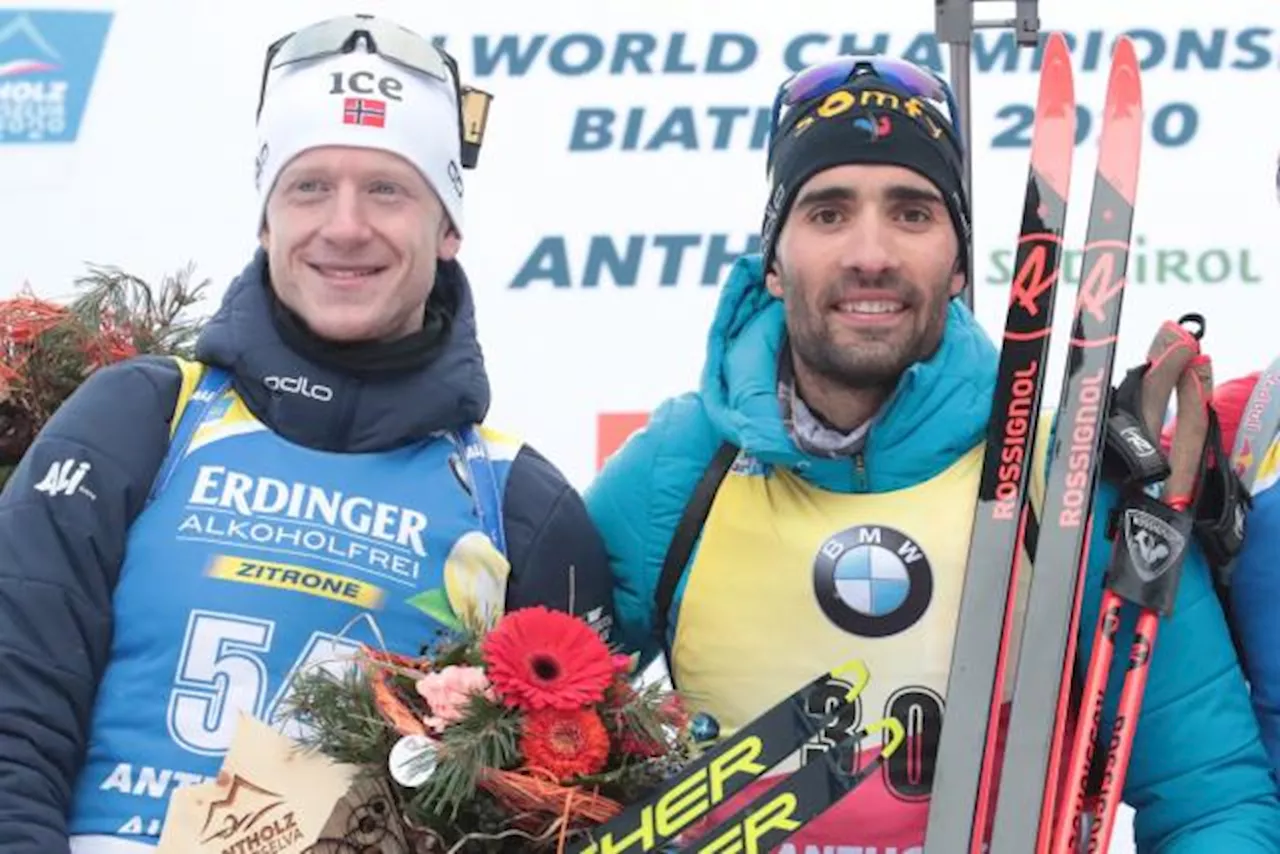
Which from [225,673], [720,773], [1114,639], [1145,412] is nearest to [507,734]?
[720,773]

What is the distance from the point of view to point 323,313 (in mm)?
2248

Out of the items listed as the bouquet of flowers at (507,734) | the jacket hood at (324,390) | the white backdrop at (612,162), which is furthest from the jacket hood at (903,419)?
the white backdrop at (612,162)

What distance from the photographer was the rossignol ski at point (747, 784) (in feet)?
→ 6.23

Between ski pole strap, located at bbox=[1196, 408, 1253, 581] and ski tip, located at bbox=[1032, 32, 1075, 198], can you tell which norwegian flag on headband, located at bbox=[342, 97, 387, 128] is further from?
ski pole strap, located at bbox=[1196, 408, 1253, 581]

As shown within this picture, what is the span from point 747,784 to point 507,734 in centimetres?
26

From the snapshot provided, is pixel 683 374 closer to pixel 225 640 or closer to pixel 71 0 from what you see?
pixel 71 0

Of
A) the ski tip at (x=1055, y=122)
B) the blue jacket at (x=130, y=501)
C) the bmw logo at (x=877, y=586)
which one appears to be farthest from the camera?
the ski tip at (x=1055, y=122)

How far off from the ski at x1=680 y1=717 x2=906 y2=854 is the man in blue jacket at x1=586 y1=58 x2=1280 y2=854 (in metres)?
0.23

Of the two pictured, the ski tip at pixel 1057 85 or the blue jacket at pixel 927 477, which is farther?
the ski tip at pixel 1057 85

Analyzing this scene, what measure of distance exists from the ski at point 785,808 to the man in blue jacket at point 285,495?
0.31 metres

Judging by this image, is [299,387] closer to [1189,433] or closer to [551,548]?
[551,548]

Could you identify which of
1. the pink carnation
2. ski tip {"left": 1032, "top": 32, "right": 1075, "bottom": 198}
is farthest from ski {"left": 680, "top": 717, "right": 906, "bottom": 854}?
ski tip {"left": 1032, "top": 32, "right": 1075, "bottom": 198}

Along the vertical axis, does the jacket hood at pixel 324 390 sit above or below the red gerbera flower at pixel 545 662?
above

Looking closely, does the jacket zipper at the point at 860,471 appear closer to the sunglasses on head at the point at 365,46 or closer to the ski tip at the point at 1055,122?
the ski tip at the point at 1055,122
